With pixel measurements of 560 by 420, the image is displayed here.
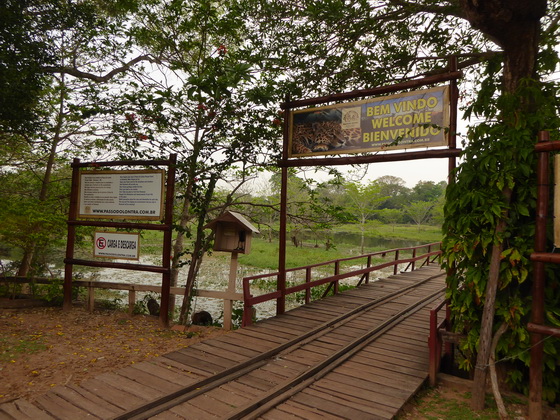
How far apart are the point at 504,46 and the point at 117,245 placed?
7524mm

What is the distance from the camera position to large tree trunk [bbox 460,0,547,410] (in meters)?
3.93

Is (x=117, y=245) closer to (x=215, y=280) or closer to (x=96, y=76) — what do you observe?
(x=96, y=76)

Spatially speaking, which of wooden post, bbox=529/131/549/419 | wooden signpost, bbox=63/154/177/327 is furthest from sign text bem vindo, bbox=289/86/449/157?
wooden signpost, bbox=63/154/177/327

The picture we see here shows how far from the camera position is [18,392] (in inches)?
155

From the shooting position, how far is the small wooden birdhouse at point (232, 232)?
6746mm

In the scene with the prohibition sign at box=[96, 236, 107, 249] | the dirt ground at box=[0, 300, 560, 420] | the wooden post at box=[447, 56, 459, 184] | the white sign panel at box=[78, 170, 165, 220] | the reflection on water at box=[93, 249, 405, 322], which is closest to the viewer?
the dirt ground at box=[0, 300, 560, 420]

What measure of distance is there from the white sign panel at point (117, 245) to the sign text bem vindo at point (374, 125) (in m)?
3.84

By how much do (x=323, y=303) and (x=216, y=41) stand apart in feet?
22.5

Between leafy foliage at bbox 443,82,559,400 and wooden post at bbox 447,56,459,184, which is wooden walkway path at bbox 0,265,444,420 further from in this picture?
wooden post at bbox 447,56,459,184

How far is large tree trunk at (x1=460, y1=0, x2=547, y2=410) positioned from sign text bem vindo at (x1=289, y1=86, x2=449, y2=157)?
1.16m

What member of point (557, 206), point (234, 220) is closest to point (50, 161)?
point (234, 220)

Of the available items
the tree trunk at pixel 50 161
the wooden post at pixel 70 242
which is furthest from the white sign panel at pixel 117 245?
the tree trunk at pixel 50 161

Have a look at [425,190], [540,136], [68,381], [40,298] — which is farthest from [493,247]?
[425,190]

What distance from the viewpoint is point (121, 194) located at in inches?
280
